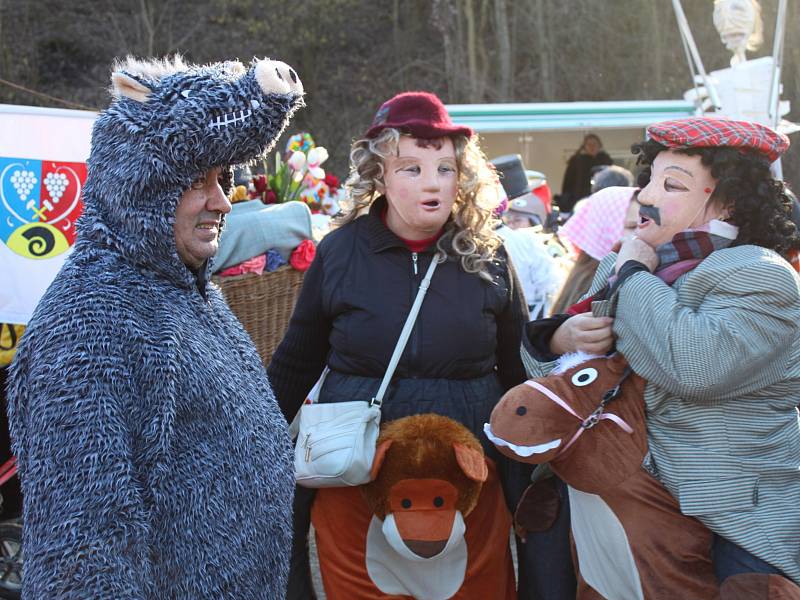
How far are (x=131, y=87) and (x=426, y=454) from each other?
1359 millimetres

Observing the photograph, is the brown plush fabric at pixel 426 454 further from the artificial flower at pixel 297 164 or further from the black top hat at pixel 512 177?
the black top hat at pixel 512 177

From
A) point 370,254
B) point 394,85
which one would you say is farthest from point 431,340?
point 394,85

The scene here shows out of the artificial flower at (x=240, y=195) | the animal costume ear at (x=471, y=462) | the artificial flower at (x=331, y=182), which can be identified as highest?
the artificial flower at (x=240, y=195)

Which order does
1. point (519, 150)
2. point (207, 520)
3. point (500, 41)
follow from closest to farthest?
point (207, 520)
point (519, 150)
point (500, 41)

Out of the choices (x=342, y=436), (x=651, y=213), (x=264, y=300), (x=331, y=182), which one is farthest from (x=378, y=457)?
(x=331, y=182)

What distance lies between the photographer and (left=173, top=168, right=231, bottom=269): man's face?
6.30 feet

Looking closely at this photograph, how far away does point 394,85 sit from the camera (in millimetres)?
18812

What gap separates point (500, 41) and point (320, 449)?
1694 centimetres

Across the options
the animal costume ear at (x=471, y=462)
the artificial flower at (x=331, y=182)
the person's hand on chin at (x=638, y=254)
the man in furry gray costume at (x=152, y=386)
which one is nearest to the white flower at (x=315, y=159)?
the artificial flower at (x=331, y=182)

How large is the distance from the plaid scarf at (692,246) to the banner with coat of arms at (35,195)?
2302 mm

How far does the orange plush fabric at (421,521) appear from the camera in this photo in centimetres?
269

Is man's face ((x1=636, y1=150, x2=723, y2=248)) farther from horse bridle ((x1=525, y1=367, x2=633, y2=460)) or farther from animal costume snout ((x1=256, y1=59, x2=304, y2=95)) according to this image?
animal costume snout ((x1=256, y1=59, x2=304, y2=95))

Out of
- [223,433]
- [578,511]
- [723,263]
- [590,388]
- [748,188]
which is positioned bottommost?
[578,511]

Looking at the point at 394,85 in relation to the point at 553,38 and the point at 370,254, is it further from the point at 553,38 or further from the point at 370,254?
the point at 370,254
